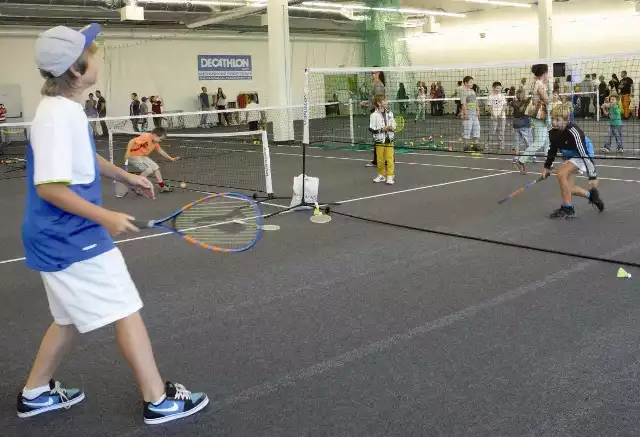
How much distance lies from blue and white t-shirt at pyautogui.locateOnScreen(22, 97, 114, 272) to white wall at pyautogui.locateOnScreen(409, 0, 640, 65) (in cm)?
2871

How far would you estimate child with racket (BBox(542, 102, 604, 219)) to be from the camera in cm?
790

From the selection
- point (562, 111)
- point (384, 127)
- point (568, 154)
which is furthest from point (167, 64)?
point (568, 154)

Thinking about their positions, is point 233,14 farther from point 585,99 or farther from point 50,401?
point 50,401

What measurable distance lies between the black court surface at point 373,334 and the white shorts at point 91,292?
2.14ft

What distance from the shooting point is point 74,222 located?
9.75ft

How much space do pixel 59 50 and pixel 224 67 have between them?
1236 inches

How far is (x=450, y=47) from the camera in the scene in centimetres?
3441

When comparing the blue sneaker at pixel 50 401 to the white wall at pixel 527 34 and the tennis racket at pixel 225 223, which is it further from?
the white wall at pixel 527 34

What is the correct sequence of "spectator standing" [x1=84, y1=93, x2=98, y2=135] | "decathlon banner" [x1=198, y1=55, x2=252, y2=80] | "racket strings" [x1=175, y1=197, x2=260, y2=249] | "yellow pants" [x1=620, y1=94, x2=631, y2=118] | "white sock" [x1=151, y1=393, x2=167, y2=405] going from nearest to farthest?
"white sock" [x1=151, y1=393, x2=167, y2=405] < "racket strings" [x1=175, y1=197, x2=260, y2=249] < "yellow pants" [x1=620, y1=94, x2=631, y2=118] < "spectator standing" [x1=84, y1=93, x2=98, y2=135] < "decathlon banner" [x1=198, y1=55, x2=252, y2=80]

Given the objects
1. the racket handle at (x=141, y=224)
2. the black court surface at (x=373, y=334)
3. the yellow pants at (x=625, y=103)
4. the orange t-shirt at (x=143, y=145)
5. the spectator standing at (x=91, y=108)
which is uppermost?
the spectator standing at (x=91, y=108)

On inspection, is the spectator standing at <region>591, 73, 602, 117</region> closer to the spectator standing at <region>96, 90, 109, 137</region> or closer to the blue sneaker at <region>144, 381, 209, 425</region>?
the spectator standing at <region>96, 90, 109, 137</region>

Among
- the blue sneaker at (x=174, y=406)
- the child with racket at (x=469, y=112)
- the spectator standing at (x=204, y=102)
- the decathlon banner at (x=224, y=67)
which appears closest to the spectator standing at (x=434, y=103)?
the child with racket at (x=469, y=112)

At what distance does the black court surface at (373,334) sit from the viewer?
337 centimetres

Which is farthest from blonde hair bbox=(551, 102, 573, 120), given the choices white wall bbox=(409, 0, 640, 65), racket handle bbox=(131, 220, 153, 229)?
white wall bbox=(409, 0, 640, 65)
